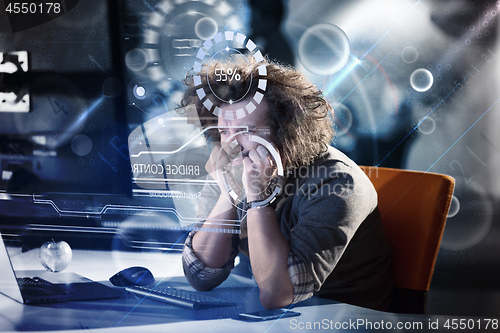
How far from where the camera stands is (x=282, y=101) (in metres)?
Answer: 0.73

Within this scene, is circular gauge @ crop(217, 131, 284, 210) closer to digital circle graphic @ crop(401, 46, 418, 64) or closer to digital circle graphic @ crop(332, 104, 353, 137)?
digital circle graphic @ crop(332, 104, 353, 137)

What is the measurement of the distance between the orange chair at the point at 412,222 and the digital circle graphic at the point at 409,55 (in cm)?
23

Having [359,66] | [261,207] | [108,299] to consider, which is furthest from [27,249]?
[359,66]

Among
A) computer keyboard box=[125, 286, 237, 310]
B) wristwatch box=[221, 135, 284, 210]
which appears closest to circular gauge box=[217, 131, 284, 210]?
wristwatch box=[221, 135, 284, 210]

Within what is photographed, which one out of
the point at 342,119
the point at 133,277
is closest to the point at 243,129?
the point at 342,119

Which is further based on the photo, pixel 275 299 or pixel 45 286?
pixel 45 286

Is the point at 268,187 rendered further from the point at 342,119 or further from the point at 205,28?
the point at 205,28

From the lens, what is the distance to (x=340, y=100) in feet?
2.38

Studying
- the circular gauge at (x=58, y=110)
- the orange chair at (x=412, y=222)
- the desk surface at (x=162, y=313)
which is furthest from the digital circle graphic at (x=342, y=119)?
the circular gauge at (x=58, y=110)

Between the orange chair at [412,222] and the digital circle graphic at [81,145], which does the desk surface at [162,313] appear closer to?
the orange chair at [412,222]

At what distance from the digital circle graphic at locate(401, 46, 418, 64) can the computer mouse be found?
74 cm

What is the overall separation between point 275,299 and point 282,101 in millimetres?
423

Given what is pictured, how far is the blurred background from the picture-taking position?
700 millimetres

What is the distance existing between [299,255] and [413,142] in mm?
338
